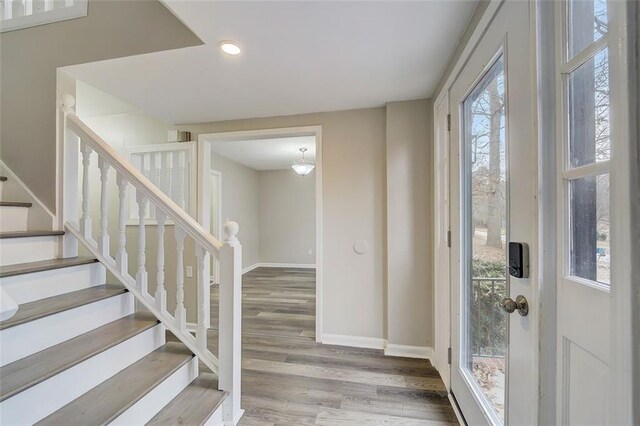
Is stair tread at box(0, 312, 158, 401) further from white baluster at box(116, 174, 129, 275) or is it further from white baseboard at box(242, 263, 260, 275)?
white baseboard at box(242, 263, 260, 275)

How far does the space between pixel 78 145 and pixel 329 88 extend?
6.37 ft

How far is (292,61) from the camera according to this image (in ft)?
5.54

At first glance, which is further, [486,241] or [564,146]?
[486,241]

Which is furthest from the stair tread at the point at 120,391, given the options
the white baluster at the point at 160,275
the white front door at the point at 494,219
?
the white front door at the point at 494,219

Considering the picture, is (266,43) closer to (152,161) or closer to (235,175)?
(152,161)

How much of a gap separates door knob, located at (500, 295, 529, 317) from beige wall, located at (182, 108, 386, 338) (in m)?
1.48

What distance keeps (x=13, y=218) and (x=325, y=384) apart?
248cm

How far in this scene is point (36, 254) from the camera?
61.7 inches

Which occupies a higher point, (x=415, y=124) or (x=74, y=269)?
(x=415, y=124)

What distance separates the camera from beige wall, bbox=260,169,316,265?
6172mm

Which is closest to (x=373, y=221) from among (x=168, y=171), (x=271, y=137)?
(x=271, y=137)

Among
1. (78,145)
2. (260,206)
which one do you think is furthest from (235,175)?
(78,145)

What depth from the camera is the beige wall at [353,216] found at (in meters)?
2.42

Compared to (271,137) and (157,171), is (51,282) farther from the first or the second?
(271,137)
